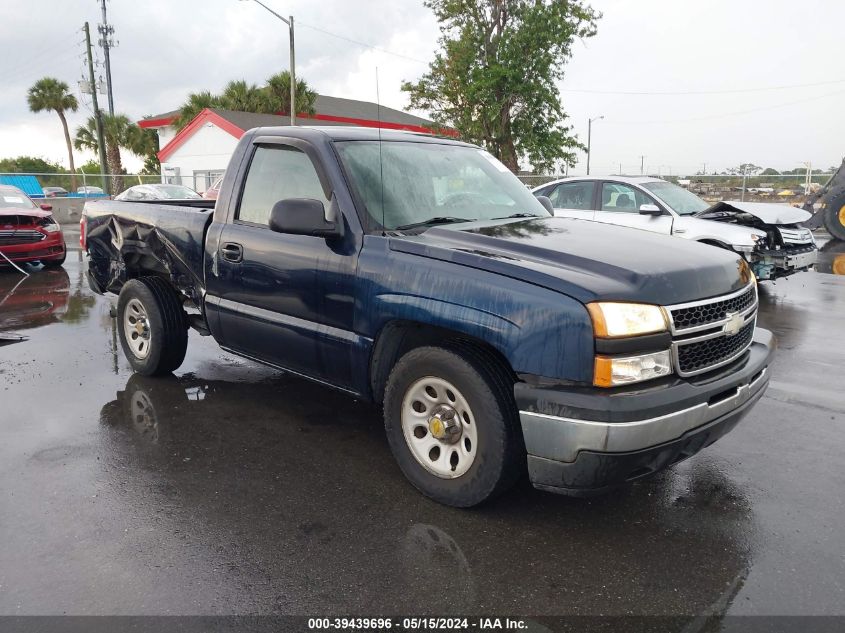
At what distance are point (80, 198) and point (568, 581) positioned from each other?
3284 cm

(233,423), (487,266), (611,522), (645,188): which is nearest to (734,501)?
(611,522)

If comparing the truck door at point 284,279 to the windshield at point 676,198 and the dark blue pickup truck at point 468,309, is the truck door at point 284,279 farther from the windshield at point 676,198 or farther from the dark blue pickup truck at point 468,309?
the windshield at point 676,198

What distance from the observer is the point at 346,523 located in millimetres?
3307

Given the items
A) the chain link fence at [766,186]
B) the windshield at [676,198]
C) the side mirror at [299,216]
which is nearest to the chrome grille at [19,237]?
the side mirror at [299,216]

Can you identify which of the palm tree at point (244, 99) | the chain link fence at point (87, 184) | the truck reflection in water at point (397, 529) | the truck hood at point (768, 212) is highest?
the palm tree at point (244, 99)

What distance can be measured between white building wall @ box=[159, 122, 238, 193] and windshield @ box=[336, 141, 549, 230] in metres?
32.2

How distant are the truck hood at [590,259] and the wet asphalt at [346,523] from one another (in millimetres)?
1159

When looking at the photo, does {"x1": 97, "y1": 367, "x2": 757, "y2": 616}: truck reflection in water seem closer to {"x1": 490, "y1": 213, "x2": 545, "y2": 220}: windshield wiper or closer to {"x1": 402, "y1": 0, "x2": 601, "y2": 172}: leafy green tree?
{"x1": 490, "y1": 213, "x2": 545, "y2": 220}: windshield wiper

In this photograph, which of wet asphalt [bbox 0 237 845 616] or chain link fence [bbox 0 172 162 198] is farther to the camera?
chain link fence [bbox 0 172 162 198]

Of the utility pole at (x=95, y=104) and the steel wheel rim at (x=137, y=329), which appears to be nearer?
the steel wheel rim at (x=137, y=329)

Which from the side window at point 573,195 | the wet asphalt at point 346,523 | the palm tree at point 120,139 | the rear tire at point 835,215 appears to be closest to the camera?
the wet asphalt at point 346,523

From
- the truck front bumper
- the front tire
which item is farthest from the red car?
the truck front bumper

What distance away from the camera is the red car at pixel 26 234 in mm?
11422

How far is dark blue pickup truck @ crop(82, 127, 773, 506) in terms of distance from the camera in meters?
2.86
